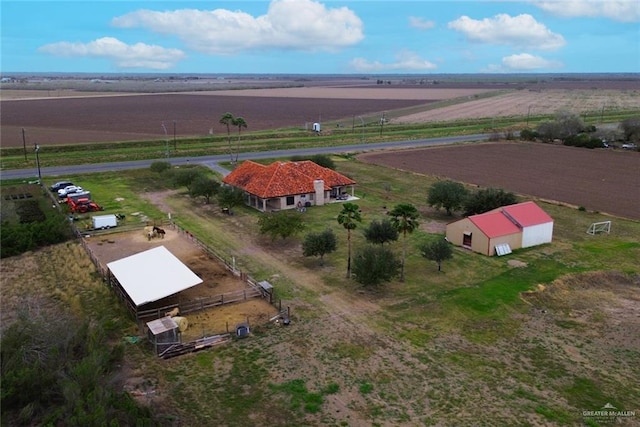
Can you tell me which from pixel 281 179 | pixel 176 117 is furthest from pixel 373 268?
pixel 176 117

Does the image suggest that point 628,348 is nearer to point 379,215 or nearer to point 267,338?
point 267,338

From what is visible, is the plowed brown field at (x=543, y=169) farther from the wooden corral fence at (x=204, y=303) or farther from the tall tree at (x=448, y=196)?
the wooden corral fence at (x=204, y=303)

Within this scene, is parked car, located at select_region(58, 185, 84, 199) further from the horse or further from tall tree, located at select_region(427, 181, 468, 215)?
→ tall tree, located at select_region(427, 181, 468, 215)

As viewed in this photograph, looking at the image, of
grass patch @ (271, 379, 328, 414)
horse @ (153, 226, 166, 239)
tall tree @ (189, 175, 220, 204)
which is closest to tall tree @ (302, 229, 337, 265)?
horse @ (153, 226, 166, 239)

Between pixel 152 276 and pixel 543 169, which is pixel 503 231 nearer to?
pixel 152 276

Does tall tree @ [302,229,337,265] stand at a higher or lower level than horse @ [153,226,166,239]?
higher
